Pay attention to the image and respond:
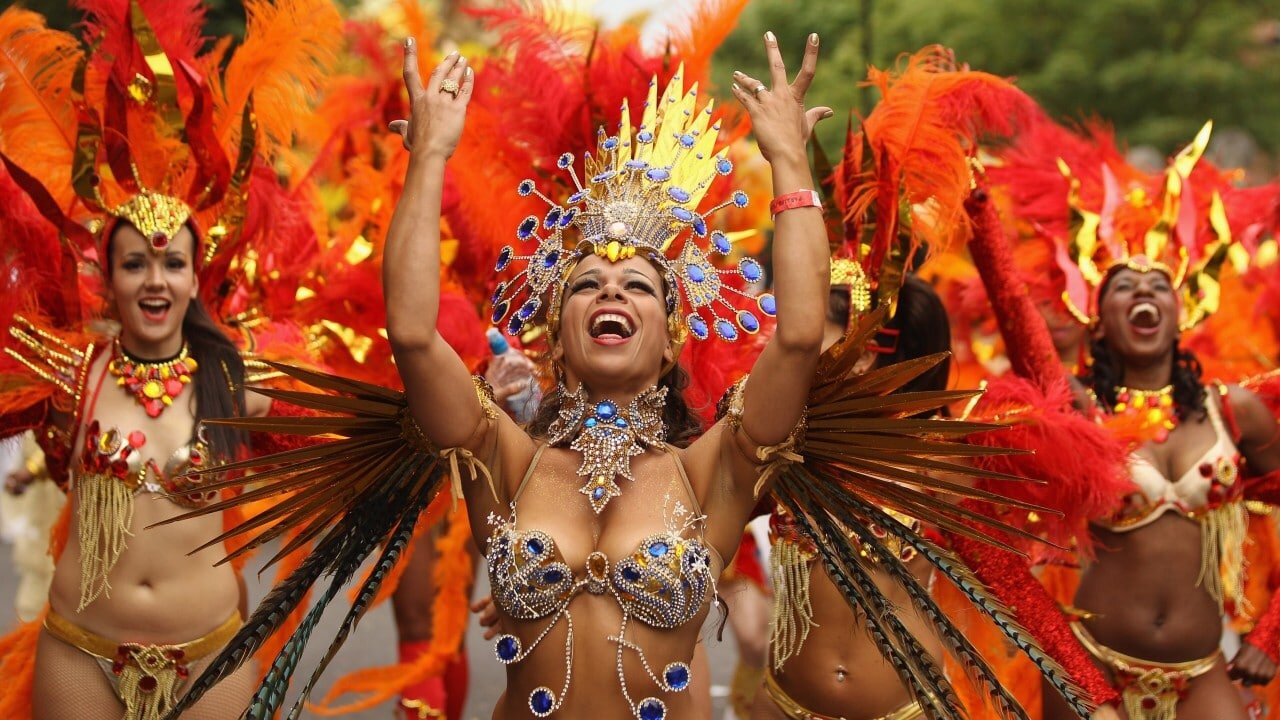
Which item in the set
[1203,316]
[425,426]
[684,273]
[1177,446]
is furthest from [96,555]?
[1203,316]

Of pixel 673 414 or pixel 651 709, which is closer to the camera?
pixel 651 709

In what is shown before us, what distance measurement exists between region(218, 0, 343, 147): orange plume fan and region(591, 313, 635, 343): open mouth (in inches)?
86.5

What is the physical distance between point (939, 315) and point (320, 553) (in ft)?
6.98

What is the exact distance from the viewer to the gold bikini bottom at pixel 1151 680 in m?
5.05

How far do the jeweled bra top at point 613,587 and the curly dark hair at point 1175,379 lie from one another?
8.42ft

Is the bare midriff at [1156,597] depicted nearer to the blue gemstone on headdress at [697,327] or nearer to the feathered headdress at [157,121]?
the blue gemstone on headdress at [697,327]

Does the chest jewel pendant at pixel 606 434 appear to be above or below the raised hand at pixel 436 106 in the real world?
below

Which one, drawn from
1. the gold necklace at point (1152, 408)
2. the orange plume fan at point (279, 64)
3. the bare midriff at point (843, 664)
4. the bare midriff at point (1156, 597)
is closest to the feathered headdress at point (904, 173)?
the bare midriff at point (843, 664)

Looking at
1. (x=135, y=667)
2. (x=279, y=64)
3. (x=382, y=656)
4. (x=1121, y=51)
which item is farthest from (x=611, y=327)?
(x=1121, y=51)

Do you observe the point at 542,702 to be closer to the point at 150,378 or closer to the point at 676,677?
the point at 676,677

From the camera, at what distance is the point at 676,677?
126 inches

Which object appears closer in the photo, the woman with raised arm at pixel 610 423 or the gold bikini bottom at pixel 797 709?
the woman with raised arm at pixel 610 423

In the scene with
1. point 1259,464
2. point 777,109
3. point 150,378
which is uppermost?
point 1259,464

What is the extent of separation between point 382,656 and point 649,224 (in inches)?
262
